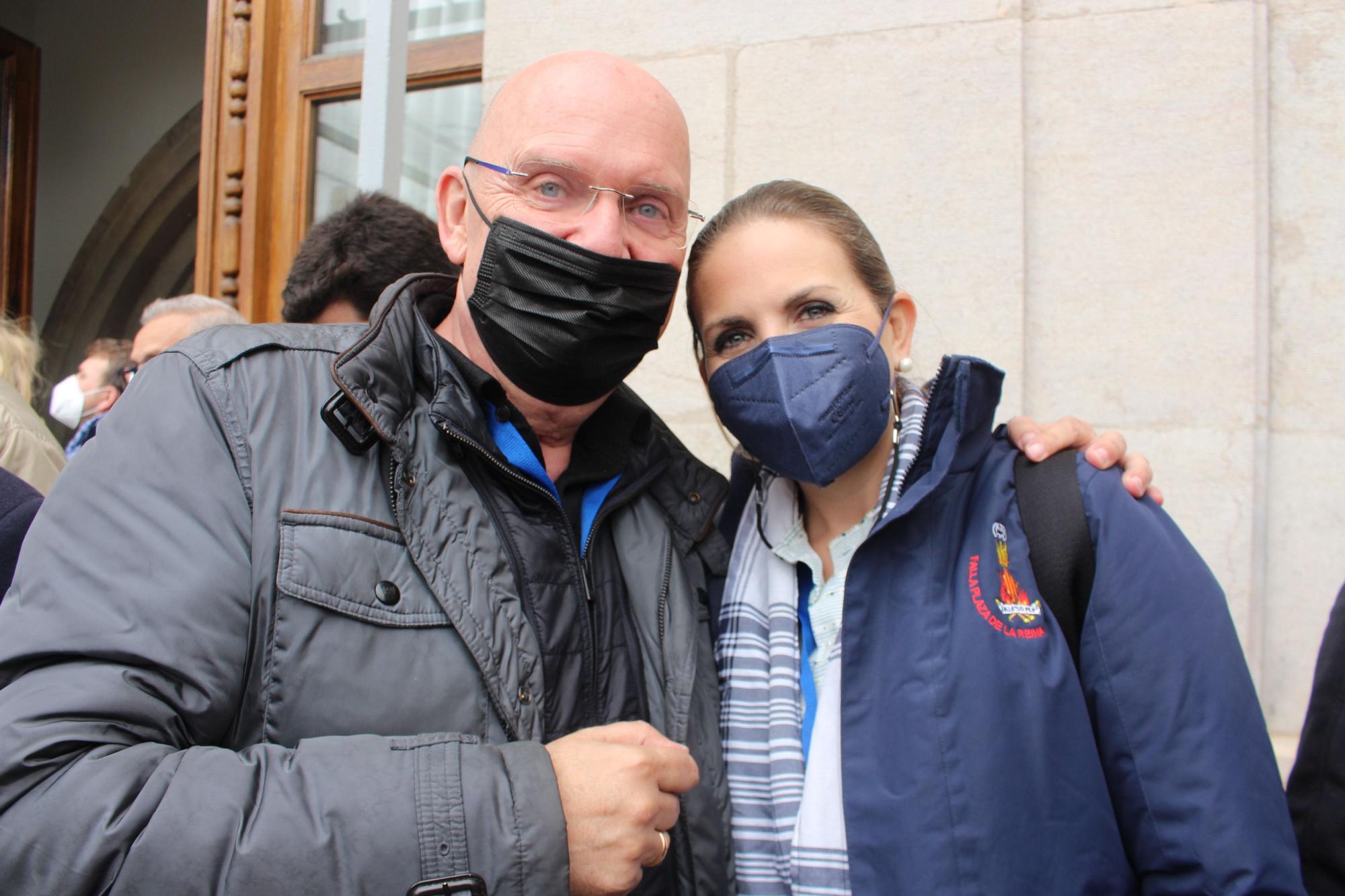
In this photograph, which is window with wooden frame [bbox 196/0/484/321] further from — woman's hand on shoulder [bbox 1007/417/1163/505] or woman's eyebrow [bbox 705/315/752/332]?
woman's hand on shoulder [bbox 1007/417/1163/505]

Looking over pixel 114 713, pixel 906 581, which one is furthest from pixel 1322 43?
pixel 114 713

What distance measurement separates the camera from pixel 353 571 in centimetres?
117

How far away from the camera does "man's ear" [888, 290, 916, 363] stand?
5.79ft

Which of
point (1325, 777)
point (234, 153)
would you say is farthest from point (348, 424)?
point (234, 153)

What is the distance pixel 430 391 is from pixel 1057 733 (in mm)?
1070

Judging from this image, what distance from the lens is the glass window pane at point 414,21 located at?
3943 mm

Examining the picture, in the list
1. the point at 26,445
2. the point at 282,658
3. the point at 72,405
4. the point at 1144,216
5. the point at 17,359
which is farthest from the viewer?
Answer: the point at 72,405

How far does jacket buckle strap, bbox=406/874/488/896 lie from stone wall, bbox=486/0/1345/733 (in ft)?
7.27

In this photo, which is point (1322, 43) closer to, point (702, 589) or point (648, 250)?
point (648, 250)

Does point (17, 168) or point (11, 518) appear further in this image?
point (17, 168)

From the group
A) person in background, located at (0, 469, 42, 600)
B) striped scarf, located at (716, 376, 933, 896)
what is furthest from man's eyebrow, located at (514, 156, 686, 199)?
person in background, located at (0, 469, 42, 600)

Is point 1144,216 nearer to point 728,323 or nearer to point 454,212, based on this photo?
point 728,323

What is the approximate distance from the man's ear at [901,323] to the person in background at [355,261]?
1.41m

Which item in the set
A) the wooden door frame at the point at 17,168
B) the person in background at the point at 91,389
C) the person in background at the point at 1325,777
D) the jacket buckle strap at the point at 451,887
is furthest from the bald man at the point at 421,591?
the wooden door frame at the point at 17,168
